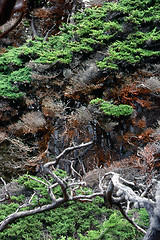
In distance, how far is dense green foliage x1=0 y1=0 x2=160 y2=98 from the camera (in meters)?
8.69

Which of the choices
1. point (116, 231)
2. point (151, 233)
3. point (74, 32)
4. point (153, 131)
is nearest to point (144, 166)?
point (153, 131)

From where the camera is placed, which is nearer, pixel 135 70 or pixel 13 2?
pixel 13 2

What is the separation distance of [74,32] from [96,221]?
7.71 m

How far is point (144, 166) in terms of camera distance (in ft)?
20.4

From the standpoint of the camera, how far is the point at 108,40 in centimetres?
926

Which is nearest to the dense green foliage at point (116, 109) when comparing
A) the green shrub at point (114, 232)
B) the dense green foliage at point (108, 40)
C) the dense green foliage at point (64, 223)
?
the dense green foliage at point (108, 40)

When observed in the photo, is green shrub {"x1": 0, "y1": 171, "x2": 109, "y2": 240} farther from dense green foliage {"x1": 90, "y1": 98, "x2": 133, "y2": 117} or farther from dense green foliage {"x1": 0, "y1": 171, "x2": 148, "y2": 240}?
dense green foliage {"x1": 90, "y1": 98, "x2": 133, "y2": 117}

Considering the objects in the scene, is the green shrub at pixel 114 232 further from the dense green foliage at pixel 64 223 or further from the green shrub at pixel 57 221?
the green shrub at pixel 57 221

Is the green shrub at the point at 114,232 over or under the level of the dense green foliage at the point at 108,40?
under

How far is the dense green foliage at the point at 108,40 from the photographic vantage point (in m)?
8.69

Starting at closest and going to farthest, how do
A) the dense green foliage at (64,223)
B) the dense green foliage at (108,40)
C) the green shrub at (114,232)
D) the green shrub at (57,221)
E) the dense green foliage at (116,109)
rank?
the green shrub at (114,232)
the dense green foliage at (64,223)
the green shrub at (57,221)
the dense green foliage at (116,109)
the dense green foliage at (108,40)

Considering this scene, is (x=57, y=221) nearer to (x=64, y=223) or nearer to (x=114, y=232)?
(x=64, y=223)

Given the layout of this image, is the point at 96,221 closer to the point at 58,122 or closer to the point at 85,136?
the point at 85,136

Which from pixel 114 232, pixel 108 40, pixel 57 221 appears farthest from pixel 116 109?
pixel 114 232
